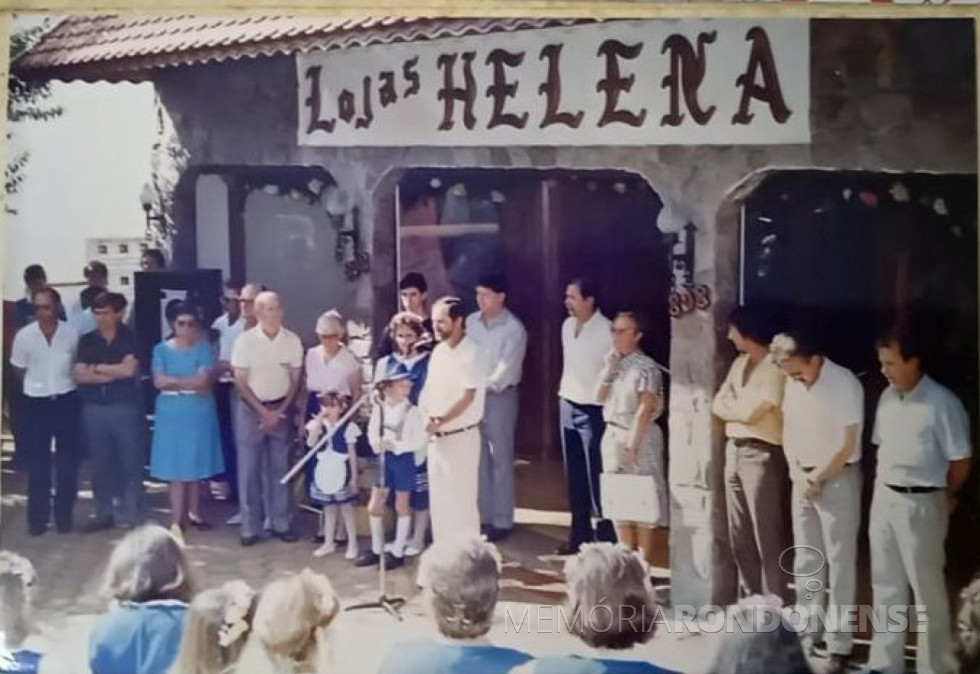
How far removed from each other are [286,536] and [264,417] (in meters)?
0.18

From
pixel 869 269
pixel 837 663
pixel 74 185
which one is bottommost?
pixel 837 663

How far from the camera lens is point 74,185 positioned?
196 centimetres

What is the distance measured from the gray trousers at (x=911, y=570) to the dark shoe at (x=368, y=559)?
0.73 m

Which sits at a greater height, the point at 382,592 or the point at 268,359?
the point at 268,359

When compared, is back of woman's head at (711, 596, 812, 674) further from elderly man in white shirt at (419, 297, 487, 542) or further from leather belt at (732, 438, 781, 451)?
elderly man in white shirt at (419, 297, 487, 542)

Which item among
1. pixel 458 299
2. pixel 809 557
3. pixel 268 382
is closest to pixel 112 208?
pixel 268 382

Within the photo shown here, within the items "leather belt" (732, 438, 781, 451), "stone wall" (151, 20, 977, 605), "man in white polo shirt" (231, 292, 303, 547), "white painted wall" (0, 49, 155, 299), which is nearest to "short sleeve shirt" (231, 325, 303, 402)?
"man in white polo shirt" (231, 292, 303, 547)

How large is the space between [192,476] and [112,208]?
419mm

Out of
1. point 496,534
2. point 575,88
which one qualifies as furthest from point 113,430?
point 575,88

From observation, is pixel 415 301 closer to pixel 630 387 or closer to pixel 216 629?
pixel 630 387

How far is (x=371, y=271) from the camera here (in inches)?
77.1

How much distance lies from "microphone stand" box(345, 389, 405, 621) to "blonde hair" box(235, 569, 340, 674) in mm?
48

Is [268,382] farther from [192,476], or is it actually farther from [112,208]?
[112,208]

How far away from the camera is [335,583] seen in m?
1.96
